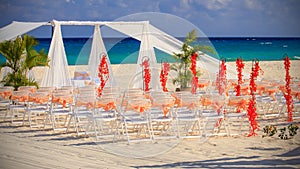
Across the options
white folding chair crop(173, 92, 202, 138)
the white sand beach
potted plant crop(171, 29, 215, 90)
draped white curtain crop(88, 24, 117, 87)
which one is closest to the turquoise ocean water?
draped white curtain crop(88, 24, 117, 87)

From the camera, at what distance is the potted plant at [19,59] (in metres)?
12.0

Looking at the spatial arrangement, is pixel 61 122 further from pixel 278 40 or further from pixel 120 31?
pixel 278 40

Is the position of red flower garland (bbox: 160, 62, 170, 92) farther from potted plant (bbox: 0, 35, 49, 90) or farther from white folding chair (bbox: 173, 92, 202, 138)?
potted plant (bbox: 0, 35, 49, 90)

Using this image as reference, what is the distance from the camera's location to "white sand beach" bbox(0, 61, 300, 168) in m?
6.57

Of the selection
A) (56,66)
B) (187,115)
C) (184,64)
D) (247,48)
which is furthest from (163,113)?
(247,48)

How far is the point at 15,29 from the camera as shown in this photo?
12711 millimetres

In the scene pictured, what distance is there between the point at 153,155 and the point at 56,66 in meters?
6.04

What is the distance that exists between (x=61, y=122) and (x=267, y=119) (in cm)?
428

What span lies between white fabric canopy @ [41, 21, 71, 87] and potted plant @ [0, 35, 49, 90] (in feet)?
0.74

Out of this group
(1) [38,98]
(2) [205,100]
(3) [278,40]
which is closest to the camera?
(2) [205,100]

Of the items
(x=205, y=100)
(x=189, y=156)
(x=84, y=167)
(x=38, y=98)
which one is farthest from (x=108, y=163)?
(x=38, y=98)

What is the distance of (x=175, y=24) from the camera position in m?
10.2

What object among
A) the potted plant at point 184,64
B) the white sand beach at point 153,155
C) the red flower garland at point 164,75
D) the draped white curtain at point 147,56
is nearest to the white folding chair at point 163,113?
the white sand beach at point 153,155

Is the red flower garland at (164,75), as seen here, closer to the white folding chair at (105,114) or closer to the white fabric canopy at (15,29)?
the white folding chair at (105,114)
